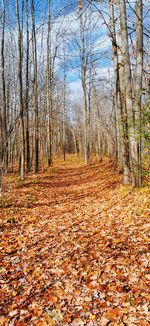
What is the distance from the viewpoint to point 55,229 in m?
6.01

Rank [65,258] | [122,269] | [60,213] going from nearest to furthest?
[122,269] → [65,258] → [60,213]

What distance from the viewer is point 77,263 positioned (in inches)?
166

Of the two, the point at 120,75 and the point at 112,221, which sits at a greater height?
the point at 120,75

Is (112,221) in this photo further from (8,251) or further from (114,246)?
(8,251)

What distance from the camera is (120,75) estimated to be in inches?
362

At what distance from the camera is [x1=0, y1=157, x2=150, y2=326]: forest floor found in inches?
122

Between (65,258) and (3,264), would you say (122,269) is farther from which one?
(3,264)

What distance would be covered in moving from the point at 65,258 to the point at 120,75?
7.00m

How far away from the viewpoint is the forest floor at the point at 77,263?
3104 mm

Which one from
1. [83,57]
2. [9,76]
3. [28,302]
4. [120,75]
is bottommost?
[28,302]

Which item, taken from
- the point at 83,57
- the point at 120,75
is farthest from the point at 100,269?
the point at 83,57

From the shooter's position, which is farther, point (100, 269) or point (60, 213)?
A: point (60, 213)

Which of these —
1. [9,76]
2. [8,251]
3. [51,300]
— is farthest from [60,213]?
[9,76]

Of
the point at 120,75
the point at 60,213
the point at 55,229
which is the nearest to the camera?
the point at 55,229
